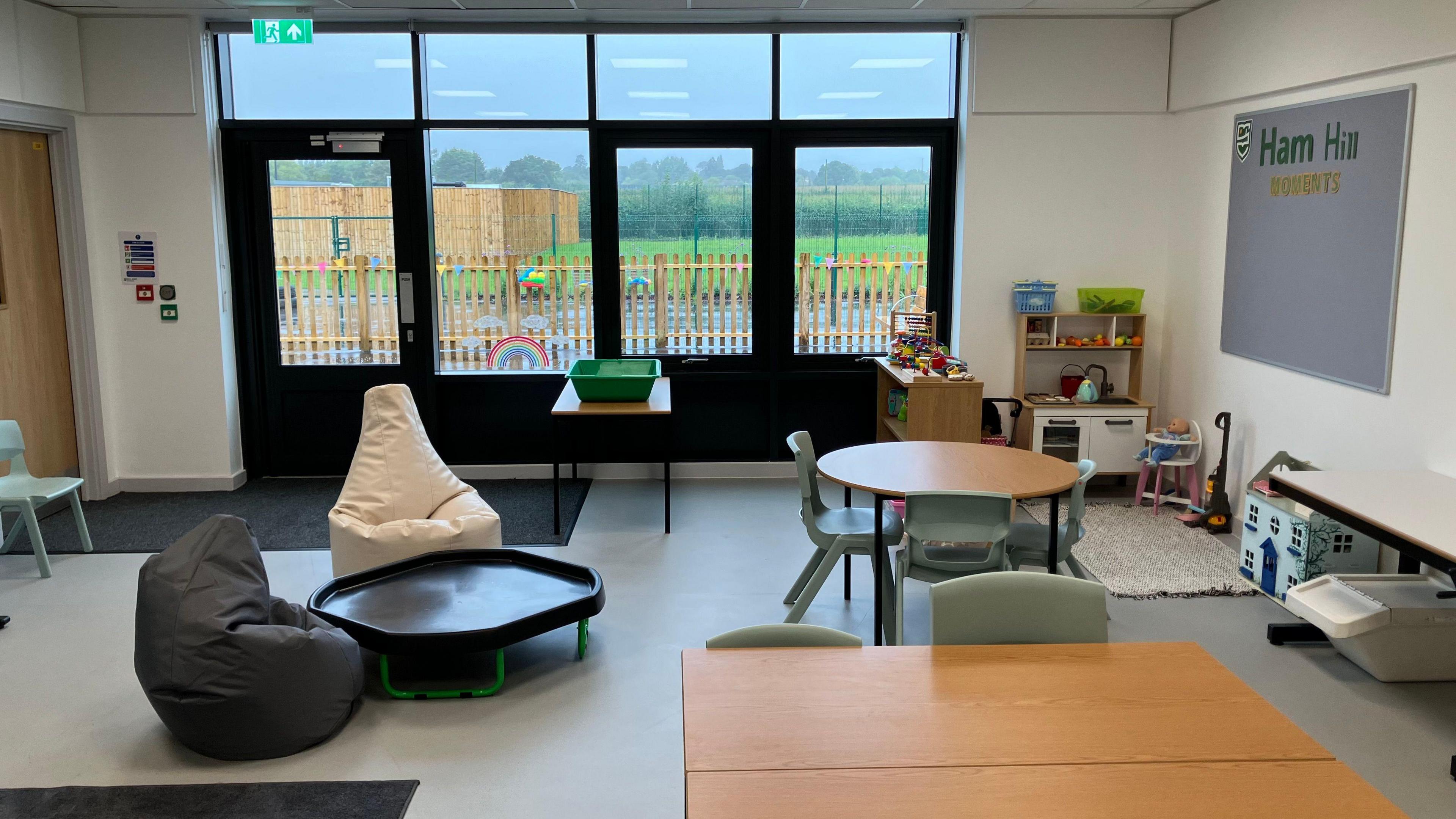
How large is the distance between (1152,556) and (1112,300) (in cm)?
195

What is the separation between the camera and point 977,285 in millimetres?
6879

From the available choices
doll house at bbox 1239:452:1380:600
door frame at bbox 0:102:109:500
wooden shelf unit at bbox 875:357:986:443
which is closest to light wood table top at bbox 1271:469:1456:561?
doll house at bbox 1239:452:1380:600

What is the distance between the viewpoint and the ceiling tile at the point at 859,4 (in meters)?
6.21

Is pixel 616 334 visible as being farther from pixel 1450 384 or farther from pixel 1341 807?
pixel 1341 807

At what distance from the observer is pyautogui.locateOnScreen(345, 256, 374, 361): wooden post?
277 inches

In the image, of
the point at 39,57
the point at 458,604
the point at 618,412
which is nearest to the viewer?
the point at 458,604

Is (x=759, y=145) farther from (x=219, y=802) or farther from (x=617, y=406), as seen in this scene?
(x=219, y=802)

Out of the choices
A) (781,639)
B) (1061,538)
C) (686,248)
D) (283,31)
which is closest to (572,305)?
(686,248)

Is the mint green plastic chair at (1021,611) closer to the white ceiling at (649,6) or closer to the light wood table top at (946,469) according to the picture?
the light wood table top at (946,469)

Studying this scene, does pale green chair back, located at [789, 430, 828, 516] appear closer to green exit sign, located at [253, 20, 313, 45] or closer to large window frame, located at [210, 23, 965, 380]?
large window frame, located at [210, 23, 965, 380]

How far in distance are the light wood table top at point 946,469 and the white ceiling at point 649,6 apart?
2959 millimetres

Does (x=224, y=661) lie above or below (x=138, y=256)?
below

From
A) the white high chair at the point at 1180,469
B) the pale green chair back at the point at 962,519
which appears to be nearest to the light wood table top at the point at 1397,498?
the pale green chair back at the point at 962,519

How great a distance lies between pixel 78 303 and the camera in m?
6.58
